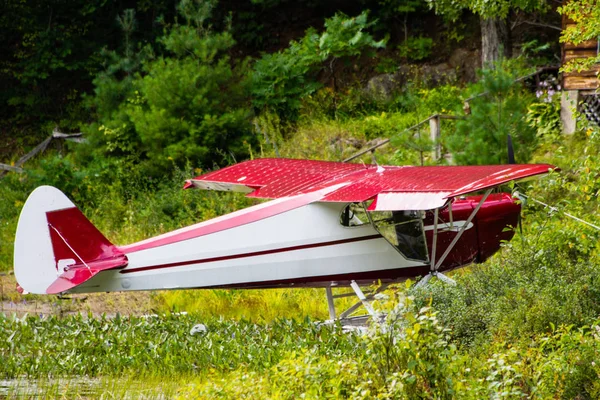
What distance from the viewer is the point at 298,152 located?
15.3 meters

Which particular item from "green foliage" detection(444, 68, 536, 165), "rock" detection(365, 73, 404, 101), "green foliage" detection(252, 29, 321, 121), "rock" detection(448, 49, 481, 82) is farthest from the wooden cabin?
"green foliage" detection(252, 29, 321, 121)

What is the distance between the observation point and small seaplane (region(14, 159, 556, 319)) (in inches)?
322

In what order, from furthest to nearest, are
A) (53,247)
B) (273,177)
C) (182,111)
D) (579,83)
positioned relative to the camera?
(182,111)
(579,83)
(273,177)
(53,247)

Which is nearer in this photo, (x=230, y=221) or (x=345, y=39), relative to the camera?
(x=230, y=221)

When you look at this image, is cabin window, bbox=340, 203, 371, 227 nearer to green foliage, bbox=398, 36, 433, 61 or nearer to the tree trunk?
the tree trunk

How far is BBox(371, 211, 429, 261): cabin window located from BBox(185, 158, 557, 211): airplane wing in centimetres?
40

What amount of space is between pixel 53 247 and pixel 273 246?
2195 mm

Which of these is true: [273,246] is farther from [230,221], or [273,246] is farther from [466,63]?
[466,63]

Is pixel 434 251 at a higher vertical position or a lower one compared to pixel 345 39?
lower

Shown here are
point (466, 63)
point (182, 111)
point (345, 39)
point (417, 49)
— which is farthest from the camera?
point (417, 49)

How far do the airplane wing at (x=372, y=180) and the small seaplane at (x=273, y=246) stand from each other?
39 mm

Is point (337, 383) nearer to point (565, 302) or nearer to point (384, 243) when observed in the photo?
point (565, 302)

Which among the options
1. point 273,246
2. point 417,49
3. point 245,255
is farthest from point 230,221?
point 417,49

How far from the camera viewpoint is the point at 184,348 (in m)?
7.14
